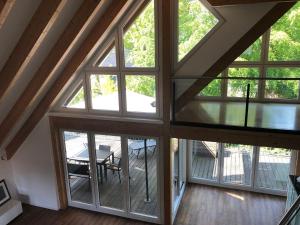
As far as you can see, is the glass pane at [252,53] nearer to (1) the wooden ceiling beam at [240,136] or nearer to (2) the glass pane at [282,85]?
(2) the glass pane at [282,85]

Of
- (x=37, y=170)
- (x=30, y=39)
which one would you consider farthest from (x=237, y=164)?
(x=30, y=39)

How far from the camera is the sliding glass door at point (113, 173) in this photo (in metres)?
6.35

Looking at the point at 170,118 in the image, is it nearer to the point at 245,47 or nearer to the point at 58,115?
the point at 245,47

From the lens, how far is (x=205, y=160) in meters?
8.16

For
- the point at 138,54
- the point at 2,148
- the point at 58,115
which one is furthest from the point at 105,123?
the point at 2,148

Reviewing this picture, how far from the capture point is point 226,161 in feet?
26.1

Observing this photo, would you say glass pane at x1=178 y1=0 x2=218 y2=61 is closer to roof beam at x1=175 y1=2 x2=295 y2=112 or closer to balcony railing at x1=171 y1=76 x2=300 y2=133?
roof beam at x1=175 y1=2 x2=295 y2=112

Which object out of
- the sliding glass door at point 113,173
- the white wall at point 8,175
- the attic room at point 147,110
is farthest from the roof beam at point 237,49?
the white wall at point 8,175

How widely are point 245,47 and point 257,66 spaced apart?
25.2 inches

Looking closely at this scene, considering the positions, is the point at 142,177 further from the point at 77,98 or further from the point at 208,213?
the point at 77,98

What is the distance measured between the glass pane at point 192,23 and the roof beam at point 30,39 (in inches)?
110

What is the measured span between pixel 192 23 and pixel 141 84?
5.54 ft

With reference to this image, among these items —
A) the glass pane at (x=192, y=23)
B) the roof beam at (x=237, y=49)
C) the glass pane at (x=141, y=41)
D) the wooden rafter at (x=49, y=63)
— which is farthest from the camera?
the glass pane at (x=192, y=23)

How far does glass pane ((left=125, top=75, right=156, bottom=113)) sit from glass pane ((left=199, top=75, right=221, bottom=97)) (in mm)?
1230
